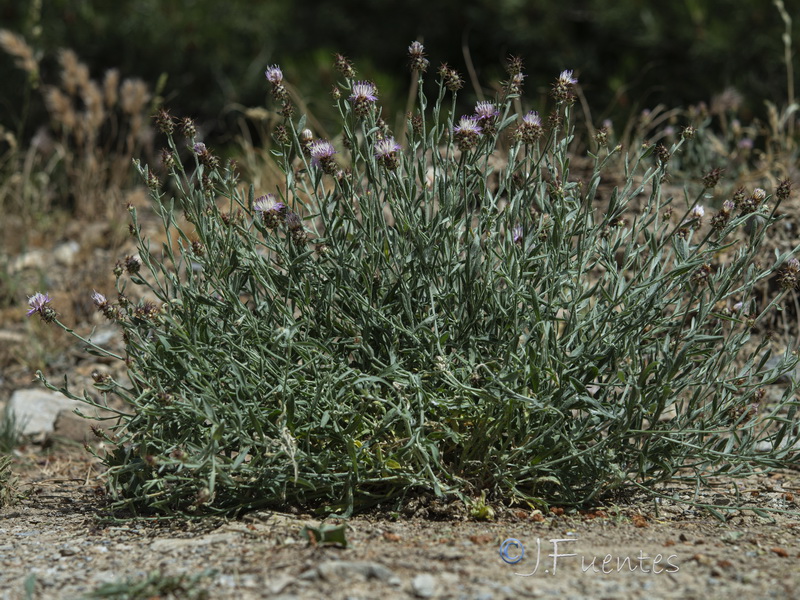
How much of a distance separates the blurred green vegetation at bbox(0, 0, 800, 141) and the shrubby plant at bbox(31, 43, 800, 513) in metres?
3.98

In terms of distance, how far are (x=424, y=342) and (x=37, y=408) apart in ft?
8.26

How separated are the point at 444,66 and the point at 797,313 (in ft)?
7.43

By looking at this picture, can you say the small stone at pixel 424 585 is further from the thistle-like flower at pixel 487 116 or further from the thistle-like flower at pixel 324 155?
the thistle-like flower at pixel 487 116

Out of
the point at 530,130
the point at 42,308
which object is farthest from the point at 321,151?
the point at 42,308

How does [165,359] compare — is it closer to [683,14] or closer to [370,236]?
[370,236]

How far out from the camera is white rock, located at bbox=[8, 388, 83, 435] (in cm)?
448

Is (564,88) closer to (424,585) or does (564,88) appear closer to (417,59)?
(417,59)

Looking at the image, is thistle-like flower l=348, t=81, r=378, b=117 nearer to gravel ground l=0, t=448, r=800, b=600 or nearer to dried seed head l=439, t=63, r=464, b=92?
dried seed head l=439, t=63, r=464, b=92

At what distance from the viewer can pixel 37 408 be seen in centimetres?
461

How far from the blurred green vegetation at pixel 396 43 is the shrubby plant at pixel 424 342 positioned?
3.98 metres

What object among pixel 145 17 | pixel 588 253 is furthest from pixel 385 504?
pixel 145 17

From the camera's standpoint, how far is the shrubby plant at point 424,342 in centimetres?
278

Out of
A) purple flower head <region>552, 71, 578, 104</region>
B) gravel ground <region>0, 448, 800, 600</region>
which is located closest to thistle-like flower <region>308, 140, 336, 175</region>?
purple flower head <region>552, 71, 578, 104</region>

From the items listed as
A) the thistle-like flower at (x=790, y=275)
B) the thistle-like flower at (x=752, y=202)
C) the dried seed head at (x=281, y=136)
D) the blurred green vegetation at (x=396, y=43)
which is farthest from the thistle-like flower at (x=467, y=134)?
the blurred green vegetation at (x=396, y=43)
